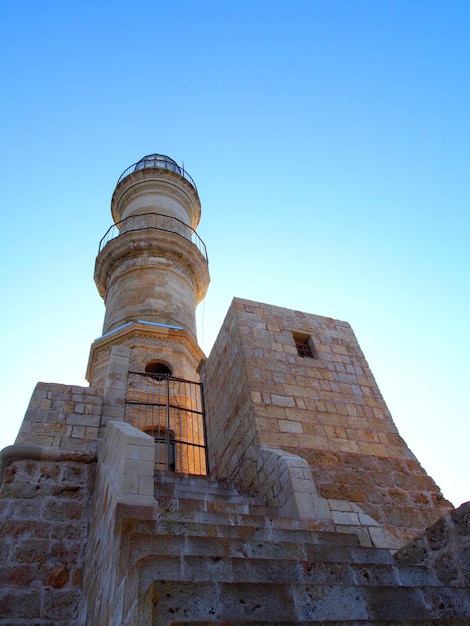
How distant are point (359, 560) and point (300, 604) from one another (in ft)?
3.96

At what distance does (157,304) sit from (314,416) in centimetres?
728

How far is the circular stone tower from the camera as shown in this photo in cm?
1125

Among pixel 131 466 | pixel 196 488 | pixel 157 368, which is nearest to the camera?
pixel 131 466

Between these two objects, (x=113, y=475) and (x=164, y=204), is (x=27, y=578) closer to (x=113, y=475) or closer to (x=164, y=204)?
(x=113, y=475)

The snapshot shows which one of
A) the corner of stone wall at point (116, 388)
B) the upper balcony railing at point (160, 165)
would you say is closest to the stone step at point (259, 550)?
the corner of stone wall at point (116, 388)

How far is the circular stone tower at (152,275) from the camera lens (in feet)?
36.9

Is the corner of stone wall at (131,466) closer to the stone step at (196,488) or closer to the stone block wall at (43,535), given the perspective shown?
the stone step at (196,488)

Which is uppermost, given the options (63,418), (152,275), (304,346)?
A: (152,275)

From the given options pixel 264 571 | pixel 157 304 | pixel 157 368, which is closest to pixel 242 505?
pixel 264 571

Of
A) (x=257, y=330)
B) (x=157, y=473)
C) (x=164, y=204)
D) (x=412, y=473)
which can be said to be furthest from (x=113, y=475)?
(x=164, y=204)

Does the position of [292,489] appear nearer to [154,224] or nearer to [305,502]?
[305,502]

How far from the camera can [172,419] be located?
9750 millimetres

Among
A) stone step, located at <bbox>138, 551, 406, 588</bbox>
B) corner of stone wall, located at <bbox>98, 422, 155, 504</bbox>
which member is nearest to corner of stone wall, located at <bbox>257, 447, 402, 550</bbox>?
stone step, located at <bbox>138, 551, 406, 588</bbox>

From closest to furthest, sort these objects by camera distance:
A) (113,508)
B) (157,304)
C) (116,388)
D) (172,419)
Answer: (113,508)
(116,388)
(172,419)
(157,304)
